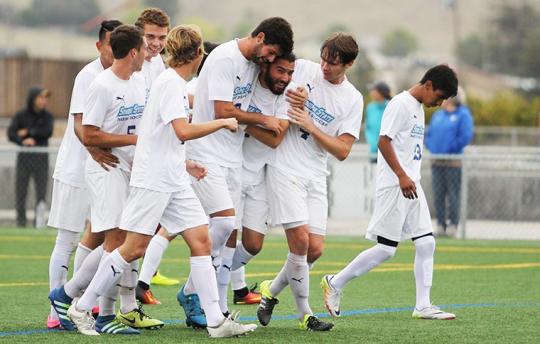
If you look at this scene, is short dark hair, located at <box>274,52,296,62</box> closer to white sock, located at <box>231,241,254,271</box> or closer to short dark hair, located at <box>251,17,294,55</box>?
short dark hair, located at <box>251,17,294,55</box>

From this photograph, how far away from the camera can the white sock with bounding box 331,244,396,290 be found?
10.9 metres

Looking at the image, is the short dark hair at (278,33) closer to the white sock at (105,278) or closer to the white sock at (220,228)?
the white sock at (220,228)

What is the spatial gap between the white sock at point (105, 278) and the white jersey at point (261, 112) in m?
1.35

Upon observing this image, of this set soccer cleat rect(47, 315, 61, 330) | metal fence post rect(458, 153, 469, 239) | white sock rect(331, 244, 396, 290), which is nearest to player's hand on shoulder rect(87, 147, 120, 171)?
soccer cleat rect(47, 315, 61, 330)

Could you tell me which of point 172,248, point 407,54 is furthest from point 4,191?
point 407,54

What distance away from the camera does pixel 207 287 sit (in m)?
9.05

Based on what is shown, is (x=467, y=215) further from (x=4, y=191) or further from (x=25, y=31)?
(x=25, y=31)

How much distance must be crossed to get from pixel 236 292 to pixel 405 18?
6475 inches

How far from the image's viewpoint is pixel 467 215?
20.9 meters

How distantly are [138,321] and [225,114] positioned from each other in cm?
165

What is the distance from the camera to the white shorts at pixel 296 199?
9.67 metres

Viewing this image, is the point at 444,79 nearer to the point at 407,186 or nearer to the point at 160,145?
the point at 407,186

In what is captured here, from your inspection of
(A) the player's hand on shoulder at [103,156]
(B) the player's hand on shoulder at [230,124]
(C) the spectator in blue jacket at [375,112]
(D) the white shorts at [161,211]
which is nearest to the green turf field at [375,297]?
(D) the white shorts at [161,211]

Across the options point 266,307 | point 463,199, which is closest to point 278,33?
point 266,307
